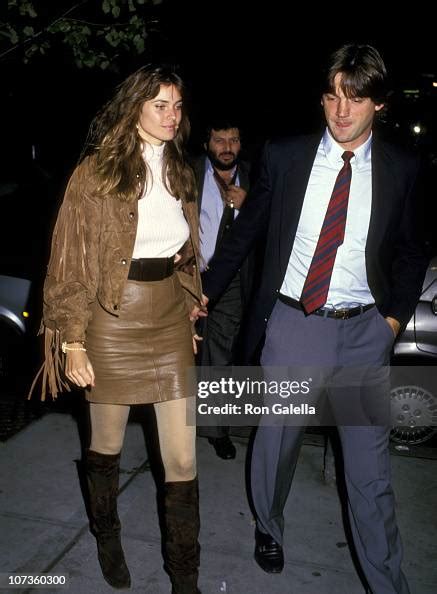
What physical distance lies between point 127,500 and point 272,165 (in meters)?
2.00

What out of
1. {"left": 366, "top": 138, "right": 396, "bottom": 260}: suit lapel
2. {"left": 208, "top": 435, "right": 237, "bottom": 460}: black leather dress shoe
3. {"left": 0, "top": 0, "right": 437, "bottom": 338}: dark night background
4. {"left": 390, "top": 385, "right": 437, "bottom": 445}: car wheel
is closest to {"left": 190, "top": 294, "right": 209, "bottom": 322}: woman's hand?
{"left": 366, "top": 138, "right": 396, "bottom": 260}: suit lapel

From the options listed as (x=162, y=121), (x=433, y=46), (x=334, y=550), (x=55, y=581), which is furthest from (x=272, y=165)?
(x=433, y=46)

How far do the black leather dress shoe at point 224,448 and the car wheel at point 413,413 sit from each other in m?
1.11

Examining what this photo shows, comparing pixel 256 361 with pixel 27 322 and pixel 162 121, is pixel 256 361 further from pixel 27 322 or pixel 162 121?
pixel 27 322

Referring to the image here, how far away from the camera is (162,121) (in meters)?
2.92

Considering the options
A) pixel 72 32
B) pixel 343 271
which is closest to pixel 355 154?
pixel 343 271

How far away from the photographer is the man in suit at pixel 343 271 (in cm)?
295

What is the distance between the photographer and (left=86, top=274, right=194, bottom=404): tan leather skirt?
116 inches

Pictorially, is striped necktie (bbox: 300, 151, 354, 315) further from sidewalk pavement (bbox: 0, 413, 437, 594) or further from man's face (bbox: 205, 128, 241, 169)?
man's face (bbox: 205, 128, 241, 169)

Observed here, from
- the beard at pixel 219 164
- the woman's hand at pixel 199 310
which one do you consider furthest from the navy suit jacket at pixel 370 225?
the beard at pixel 219 164

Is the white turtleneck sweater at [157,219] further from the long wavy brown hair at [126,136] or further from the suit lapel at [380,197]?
the suit lapel at [380,197]

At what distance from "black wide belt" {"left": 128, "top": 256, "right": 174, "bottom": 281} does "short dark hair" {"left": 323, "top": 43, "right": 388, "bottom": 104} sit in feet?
3.35

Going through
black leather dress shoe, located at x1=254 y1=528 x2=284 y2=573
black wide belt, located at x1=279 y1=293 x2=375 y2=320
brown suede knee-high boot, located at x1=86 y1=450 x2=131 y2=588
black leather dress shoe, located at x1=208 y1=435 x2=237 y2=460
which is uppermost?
black wide belt, located at x1=279 y1=293 x2=375 y2=320

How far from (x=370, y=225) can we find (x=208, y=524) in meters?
1.78
